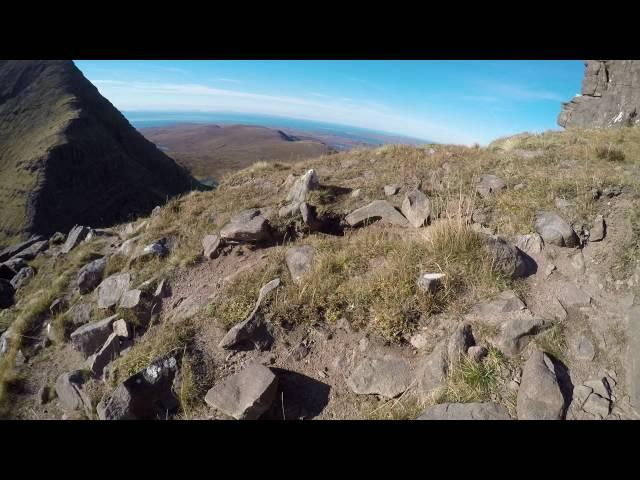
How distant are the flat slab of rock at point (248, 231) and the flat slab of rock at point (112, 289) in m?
2.33

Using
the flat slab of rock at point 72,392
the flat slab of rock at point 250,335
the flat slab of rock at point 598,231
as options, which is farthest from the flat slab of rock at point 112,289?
the flat slab of rock at point 598,231

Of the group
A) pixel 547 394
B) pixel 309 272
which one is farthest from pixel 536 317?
pixel 309 272

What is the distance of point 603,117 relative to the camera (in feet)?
70.3

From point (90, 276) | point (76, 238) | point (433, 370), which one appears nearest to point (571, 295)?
point (433, 370)

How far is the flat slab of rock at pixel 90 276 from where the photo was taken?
26.6 feet

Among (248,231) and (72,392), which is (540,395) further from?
(72,392)

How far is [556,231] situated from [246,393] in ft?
18.6

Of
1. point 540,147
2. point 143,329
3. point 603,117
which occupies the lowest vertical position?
point 143,329

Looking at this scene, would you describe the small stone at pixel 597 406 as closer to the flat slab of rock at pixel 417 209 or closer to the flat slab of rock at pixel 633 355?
the flat slab of rock at pixel 633 355

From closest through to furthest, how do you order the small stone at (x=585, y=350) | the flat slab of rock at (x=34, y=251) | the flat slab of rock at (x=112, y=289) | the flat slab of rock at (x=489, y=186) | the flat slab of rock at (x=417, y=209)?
the small stone at (x=585, y=350) → the flat slab of rock at (x=417, y=209) → the flat slab of rock at (x=112, y=289) → the flat slab of rock at (x=489, y=186) → the flat slab of rock at (x=34, y=251)

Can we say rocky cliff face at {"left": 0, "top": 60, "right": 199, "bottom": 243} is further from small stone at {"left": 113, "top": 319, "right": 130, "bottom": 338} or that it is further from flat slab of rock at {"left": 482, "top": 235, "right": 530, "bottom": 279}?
flat slab of rock at {"left": 482, "top": 235, "right": 530, "bottom": 279}

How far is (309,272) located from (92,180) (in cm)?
10180

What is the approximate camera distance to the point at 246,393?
4129 mm
